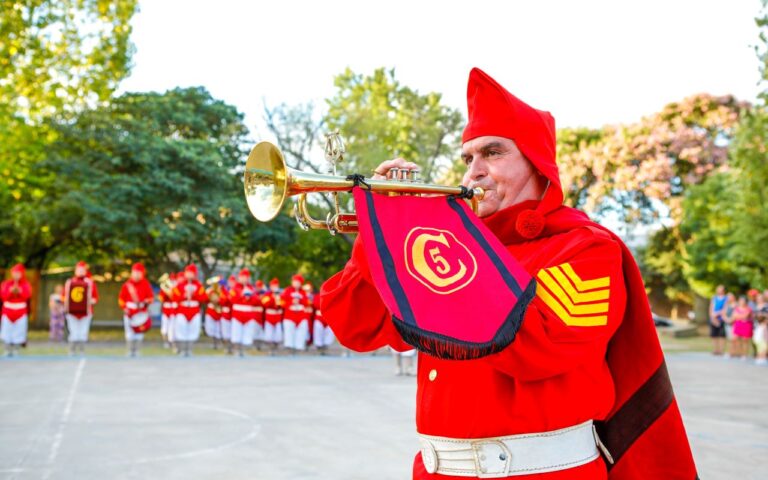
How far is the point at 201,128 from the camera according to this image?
80.5 feet

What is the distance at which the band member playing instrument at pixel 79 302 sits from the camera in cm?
1675

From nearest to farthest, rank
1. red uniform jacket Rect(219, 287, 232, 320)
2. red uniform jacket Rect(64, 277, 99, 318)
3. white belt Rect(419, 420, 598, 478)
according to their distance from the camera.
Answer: white belt Rect(419, 420, 598, 478) → red uniform jacket Rect(64, 277, 99, 318) → red uniform jacket Rect(219, 287, 232, 320)

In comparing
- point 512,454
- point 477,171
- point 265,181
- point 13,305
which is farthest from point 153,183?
point 512,454

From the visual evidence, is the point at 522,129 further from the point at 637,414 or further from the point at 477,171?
the point at 637,414

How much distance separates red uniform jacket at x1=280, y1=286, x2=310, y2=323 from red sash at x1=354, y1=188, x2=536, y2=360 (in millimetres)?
17390

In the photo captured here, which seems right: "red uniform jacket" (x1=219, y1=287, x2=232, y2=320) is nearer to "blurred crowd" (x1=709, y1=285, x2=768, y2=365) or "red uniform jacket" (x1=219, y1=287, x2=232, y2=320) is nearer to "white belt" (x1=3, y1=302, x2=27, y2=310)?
"white belt" (x1=3, y1=302, x2=27, y2=310)

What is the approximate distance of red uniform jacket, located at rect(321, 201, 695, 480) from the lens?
6.82 ft

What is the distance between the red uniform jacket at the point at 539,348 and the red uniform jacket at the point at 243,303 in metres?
16.8

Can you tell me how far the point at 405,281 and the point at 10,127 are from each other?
1011 inches

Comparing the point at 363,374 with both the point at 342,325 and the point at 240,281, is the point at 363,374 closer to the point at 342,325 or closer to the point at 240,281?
the point at 240,281

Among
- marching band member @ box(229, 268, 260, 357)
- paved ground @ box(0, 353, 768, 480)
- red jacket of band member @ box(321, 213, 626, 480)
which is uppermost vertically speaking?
red jacket of band member @ box(321, 213, 626, 480)

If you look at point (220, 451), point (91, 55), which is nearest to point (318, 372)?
point (220, 451)

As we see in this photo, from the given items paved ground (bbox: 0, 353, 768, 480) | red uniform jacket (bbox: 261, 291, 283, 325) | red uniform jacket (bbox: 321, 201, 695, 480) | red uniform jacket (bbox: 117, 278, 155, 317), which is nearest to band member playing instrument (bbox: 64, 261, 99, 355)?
red uniform jacket (bbox: 117, 278, 155, 317)

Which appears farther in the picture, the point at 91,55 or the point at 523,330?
the point at 91,55
